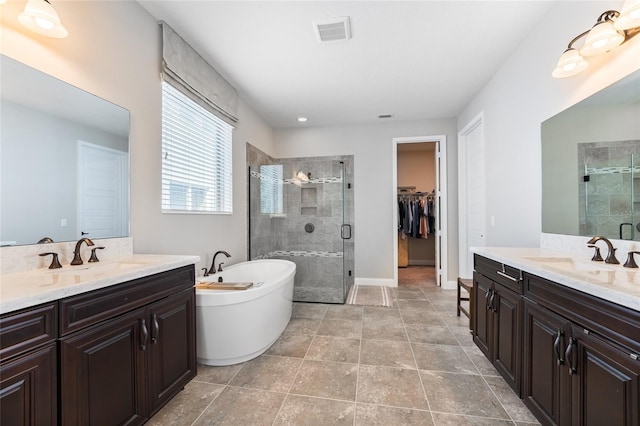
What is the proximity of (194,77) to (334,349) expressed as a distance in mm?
2765

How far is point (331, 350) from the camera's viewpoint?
2279mm

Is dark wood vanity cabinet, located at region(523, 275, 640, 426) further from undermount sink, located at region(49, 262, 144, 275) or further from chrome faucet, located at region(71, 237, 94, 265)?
chrome faucet, located at region(71, 237, 94, 265)

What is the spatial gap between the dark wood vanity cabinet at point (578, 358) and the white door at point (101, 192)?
8.32 feet

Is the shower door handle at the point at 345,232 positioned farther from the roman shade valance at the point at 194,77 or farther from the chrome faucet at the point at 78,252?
the chrome faucet at the point at 78,252

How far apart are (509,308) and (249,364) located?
1919mm

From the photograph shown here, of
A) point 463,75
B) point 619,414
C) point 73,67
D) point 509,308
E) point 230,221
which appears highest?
point 463,75

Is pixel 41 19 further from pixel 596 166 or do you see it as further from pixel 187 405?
pixel 596 166

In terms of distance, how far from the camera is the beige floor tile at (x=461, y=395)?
156 centimetres

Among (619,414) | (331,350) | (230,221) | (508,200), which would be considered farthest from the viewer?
(230,221)

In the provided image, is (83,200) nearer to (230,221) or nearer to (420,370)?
(230,221)

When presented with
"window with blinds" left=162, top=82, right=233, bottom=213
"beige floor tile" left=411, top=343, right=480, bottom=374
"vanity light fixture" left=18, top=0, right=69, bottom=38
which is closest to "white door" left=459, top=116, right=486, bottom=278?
"beige floor tile" left=411, top=343, right=480, bottom=374

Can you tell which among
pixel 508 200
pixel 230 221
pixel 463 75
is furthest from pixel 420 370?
pixel 463 75

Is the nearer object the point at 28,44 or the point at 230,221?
the point at 28,44

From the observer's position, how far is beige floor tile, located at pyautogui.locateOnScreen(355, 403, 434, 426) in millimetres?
1467
